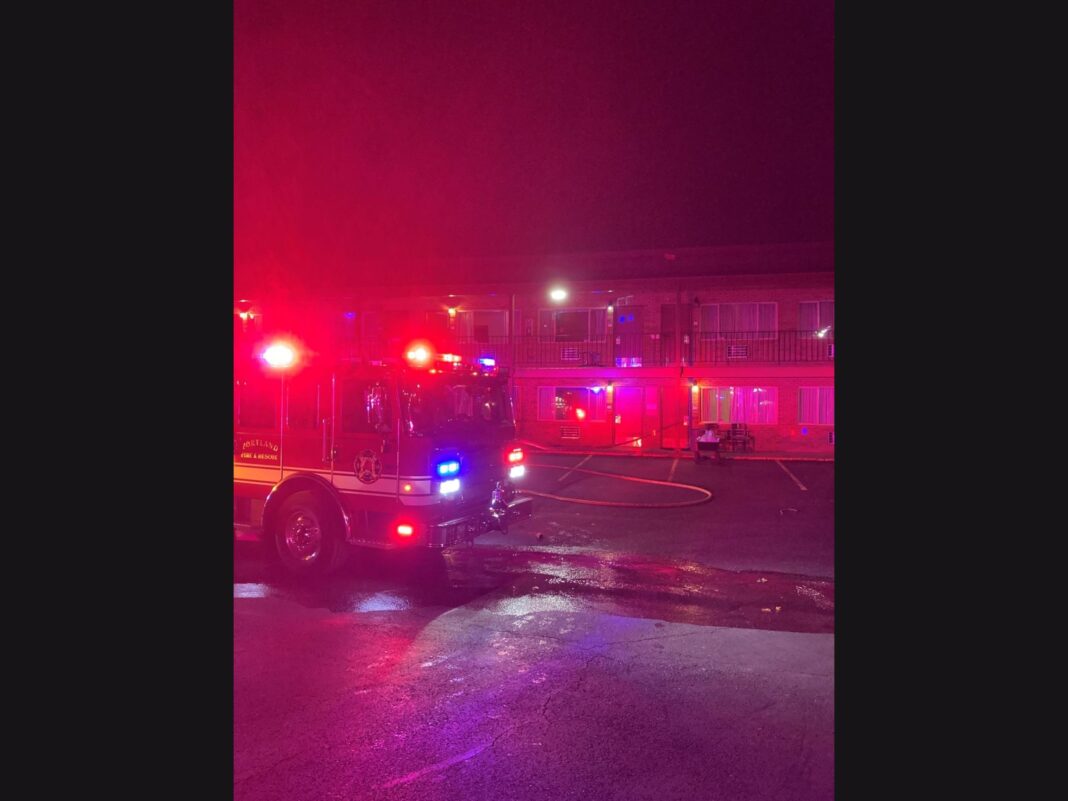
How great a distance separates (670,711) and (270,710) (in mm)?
2743

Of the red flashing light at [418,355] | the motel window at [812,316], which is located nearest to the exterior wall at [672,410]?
the motel window at [812,316]

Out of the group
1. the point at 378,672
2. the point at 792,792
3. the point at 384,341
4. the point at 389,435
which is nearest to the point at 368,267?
the point at 384,341

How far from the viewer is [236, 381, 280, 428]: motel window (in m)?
8.63

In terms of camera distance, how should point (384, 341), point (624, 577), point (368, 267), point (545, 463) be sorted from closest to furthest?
point (624, 577)
point (384, 341)
point (545, 463)
point (368, 267)

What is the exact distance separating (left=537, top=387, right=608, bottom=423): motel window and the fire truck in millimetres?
17370

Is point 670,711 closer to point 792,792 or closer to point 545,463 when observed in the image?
point 792,792

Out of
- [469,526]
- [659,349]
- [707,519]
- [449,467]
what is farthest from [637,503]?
[659,349]

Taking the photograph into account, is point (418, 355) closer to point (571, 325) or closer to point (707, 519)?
point (707, 519)

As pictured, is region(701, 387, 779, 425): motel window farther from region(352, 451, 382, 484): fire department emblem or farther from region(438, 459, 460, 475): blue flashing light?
region(352, 451, 382, 484): fire department emblem

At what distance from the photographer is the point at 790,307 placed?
25203 millimetres

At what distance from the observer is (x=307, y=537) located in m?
8.22

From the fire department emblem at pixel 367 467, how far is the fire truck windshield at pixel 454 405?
55 centimetres

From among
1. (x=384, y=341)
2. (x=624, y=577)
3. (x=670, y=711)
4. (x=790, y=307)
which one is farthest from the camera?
(x=790, y=307)

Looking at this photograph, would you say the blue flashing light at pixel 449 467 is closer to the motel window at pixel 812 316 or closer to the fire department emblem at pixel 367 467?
the fire department emblem at pixel 367 467
